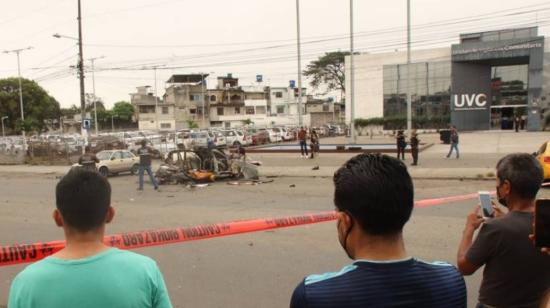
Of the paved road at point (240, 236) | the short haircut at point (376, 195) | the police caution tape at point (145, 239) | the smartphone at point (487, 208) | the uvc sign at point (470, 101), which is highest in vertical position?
the uvc sign at point (470, 101)

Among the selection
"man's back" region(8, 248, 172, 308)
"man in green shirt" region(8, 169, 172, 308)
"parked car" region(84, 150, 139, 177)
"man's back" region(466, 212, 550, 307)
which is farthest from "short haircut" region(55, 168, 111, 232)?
"parked car" region(84, 150, 139, 177)

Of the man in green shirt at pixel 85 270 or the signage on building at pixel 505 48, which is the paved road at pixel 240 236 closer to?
the man in green shirt at pixel 85 270

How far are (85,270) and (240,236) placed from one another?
20.5 feet

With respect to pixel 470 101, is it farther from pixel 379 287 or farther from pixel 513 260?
pixel 379 287

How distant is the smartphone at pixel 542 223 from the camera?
1925mm

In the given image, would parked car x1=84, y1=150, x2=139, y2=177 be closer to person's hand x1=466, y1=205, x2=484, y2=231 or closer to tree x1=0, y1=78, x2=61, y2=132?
person's hand x1=466, y1=205, x2=484, y2=231

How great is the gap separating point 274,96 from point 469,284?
310ft

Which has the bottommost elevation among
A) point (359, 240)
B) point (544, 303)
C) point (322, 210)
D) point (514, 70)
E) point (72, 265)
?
point (322, 210)

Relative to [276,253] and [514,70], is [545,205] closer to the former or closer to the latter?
[276,253]

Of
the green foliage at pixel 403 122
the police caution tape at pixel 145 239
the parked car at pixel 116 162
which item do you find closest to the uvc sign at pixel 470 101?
the green foliage at pixel 403 122

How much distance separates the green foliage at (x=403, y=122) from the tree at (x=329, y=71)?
22265mm

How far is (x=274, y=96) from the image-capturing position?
324ft

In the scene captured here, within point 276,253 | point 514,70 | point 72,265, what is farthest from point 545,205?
point 514,70

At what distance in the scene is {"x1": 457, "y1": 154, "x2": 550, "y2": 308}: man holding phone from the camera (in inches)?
101
